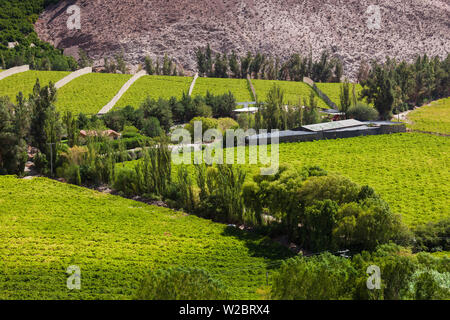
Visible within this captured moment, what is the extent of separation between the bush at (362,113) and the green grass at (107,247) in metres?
42.3

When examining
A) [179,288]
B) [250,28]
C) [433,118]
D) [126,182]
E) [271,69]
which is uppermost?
[250,28]

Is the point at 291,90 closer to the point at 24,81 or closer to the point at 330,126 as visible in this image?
the point at 330,126

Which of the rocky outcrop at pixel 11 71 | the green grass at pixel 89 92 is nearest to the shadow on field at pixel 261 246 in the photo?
the green grass at pixel 89 92

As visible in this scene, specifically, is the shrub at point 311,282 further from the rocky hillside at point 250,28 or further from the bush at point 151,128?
the rocky hillside at point 250,28

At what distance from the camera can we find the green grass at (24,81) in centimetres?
7162

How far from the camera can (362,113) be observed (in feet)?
227

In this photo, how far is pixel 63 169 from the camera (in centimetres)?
4275

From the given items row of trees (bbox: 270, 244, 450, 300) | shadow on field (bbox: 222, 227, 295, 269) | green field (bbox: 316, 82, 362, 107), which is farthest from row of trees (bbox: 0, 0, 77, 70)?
row of trees (bbox: 270, 244, 450, 300)

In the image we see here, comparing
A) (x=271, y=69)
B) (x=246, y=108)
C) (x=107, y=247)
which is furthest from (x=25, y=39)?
(x=107, y=247)

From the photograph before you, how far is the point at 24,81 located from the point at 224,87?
104ft

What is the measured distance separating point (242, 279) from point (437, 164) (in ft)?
95.5

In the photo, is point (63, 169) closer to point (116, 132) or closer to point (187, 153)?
point (187, 153)

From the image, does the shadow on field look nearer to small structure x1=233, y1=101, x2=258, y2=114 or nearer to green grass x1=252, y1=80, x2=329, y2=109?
small structure x1=233, y1=101, x2=258, y2=114
